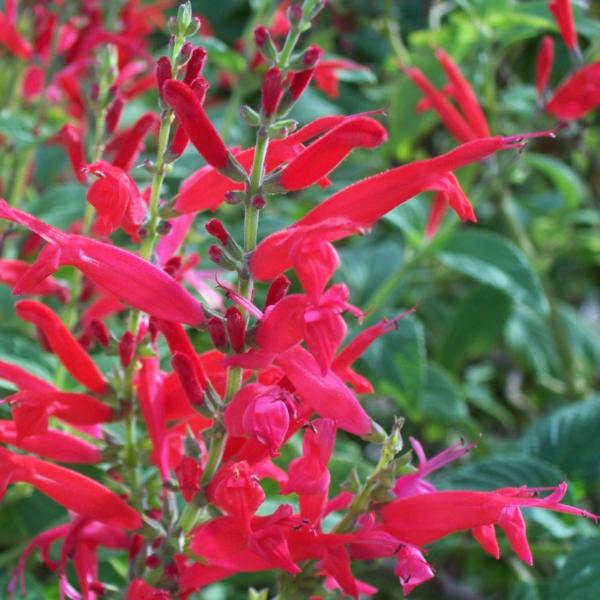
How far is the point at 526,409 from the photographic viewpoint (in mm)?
2170

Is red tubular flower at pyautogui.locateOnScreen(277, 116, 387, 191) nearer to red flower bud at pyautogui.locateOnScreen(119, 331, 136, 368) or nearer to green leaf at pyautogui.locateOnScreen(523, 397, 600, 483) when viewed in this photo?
red flower bud at pyautogui.locateOnScreen(119, 331, 136, 368)

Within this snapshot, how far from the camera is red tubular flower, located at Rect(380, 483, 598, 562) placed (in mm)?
762

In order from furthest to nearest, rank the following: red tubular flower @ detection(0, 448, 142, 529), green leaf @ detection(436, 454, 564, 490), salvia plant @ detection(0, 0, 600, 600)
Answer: green leaf @ detection(436, 454, 564, 490) < red tubular flower @ detection(0, 448, 142, 529) < salvia plant @ detection(0, 0, 600, 600)

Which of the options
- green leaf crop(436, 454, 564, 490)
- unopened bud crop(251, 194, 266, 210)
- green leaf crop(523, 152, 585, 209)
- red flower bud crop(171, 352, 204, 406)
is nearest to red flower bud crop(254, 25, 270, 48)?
unopened bud crop(251, 194, 266, 210)

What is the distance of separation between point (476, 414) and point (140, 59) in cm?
103

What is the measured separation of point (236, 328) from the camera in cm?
71

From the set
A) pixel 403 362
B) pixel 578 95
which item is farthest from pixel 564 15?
pixel 403 362

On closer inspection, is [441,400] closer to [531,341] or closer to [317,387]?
[531,341]

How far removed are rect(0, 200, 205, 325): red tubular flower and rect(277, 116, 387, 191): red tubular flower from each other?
0.11 metres

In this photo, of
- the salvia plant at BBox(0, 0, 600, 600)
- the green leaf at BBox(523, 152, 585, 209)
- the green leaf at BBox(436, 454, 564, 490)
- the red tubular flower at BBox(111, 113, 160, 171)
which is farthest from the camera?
the green leaf at BBox(523, 152, 585, 209)

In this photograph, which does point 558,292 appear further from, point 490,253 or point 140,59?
point 140,59

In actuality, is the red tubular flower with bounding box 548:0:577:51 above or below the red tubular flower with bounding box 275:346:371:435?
above

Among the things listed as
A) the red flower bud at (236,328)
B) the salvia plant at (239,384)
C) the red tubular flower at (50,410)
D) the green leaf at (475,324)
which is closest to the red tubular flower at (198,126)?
the salvia plant at (239,384)

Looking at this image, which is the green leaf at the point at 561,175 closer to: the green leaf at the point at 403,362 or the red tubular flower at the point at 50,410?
the green leaf at the point at 403,362
